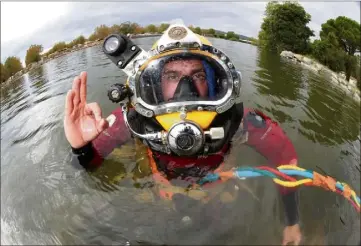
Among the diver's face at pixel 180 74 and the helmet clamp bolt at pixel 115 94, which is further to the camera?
the diver's face at pixel 180 74

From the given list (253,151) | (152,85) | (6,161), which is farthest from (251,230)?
(6,161)

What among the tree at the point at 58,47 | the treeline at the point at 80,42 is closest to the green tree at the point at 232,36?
the treeline at the point at 80,42

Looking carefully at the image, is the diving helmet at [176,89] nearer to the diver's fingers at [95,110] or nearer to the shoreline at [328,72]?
the diver's fingers at [95,110]

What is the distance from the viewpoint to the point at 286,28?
652cm

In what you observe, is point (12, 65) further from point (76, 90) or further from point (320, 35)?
point (320, 35)

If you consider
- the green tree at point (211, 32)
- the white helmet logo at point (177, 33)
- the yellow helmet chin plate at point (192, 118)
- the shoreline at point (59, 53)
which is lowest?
the shoreline at point (59, 53)

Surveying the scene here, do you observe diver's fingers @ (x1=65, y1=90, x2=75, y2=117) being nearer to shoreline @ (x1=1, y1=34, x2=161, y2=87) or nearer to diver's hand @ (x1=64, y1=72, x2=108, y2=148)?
diver's hand @ (x1=64, y1=72, x2=108, y2=148)

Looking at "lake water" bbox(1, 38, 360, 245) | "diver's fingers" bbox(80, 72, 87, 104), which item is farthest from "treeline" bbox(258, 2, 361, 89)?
"diver's fingers" bbox(80, 72, 87, 104)

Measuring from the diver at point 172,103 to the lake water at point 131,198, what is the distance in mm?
188

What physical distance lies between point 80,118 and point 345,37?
5531 mm

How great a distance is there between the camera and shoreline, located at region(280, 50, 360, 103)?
581 centimetres

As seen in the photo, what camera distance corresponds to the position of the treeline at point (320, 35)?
19.6 ft

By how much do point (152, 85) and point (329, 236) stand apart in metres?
1.59

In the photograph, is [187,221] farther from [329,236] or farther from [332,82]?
[332,82]
